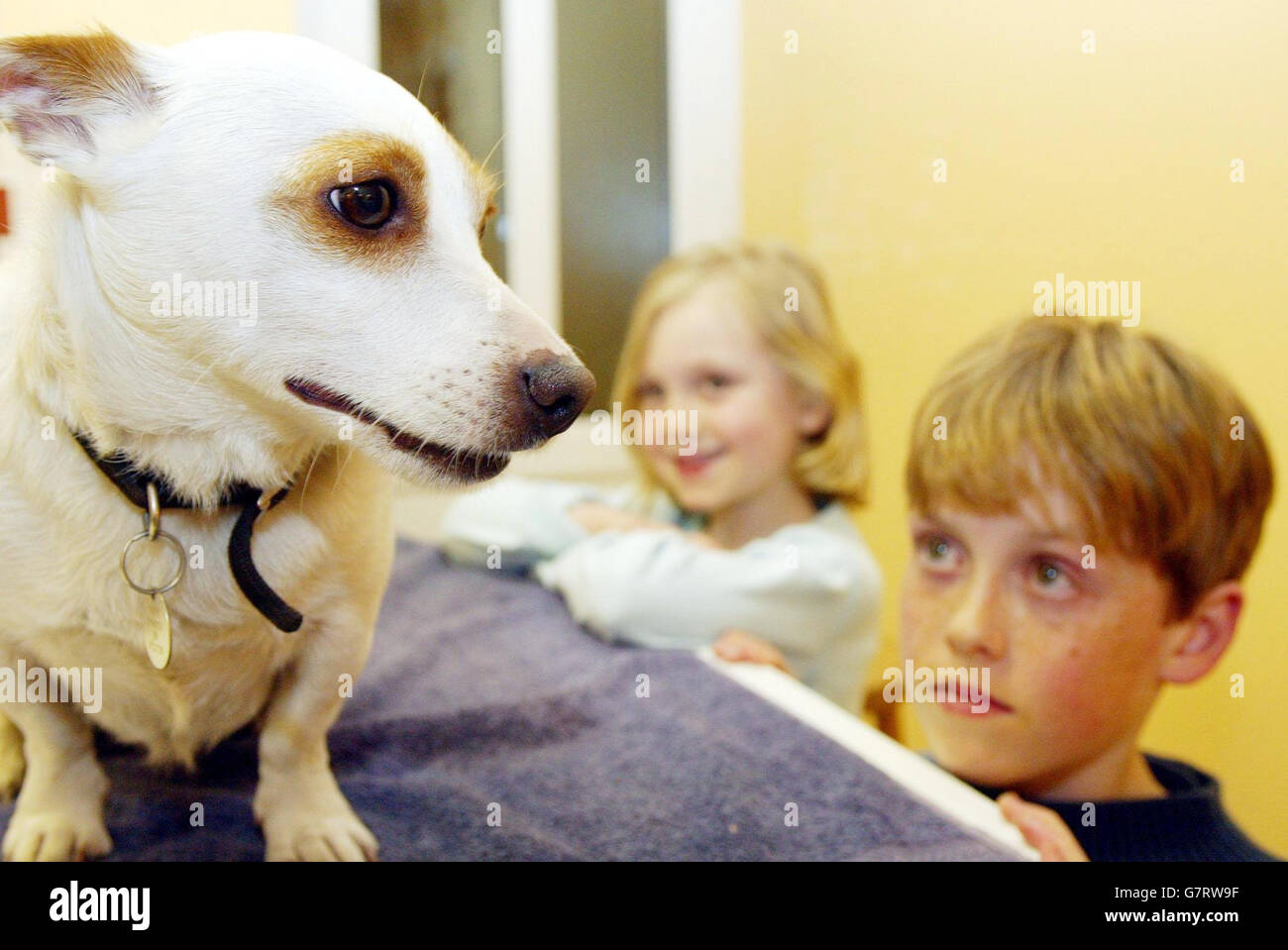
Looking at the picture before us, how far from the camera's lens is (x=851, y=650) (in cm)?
106

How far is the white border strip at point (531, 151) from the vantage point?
0.86m

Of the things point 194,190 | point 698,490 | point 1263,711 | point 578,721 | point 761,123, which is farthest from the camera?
point 698,490

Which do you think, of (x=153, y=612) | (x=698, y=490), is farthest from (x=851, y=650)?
(x=153, y=612)

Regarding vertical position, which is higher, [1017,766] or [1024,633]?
[1024,633]

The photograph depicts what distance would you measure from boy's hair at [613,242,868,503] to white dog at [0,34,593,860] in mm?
604

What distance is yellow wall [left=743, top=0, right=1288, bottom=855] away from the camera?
0.61 metres

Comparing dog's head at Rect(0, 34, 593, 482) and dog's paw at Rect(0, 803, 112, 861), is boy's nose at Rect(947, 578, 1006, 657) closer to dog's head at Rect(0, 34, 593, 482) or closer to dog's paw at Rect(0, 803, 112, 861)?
dog's head at Rect(0, 34, 593, 482)

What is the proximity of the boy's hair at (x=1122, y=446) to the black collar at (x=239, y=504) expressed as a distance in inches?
19.9

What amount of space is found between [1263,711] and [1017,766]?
0.17 metres

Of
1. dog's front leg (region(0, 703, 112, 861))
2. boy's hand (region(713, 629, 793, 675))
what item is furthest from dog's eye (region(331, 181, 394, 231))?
boy's hand (region(713, 629, 793, 675))

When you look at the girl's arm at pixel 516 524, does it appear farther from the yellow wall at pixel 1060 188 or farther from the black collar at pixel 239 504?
the black collar at pixel 239 504

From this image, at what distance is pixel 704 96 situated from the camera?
1.03 meters

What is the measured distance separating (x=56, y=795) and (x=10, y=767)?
0.11 meters

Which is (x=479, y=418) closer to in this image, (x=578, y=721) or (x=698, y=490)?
(x=578, y=721)
